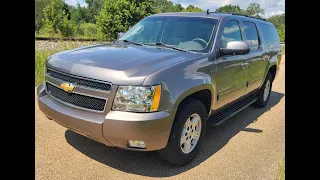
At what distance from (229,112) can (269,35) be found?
271 cm

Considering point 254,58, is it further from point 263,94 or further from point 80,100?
point 80,100

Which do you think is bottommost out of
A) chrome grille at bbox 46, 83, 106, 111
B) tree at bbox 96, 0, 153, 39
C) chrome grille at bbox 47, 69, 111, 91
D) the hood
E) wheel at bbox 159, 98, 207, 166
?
wheel at bbox 159, 98, 207, 166

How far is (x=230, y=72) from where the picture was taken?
14.4 ft

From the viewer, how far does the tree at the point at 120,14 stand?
42594 mm

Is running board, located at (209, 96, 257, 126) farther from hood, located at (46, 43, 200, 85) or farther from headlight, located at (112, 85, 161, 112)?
headlight, located at (112, 85, 161, 112)

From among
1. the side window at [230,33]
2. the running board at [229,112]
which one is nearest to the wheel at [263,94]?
the running board at [229,112]

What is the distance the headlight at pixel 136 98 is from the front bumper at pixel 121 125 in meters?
0.06

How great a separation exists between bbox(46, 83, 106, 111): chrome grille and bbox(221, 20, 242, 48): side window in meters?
2.17

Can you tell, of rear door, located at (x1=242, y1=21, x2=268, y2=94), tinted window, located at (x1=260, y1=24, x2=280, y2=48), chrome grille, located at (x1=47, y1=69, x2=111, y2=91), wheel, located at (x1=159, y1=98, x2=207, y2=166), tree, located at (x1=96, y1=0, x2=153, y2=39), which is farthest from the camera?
tree, located at (x1=96, y1=0, x2=153, y2=39)

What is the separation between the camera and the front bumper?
292cm

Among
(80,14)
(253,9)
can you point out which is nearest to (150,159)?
(253,9)

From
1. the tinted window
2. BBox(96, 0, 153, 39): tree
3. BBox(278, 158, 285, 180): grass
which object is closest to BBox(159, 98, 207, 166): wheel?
BBox(278, 158, 285, 180): grass
